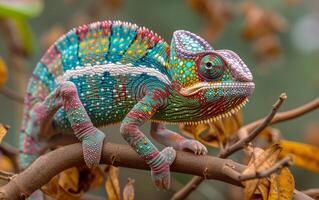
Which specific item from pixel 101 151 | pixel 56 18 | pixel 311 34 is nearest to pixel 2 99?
pixel 56 18

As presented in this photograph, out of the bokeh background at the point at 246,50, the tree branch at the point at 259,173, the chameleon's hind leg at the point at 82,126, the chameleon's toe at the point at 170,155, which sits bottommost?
the bokeh background at the point at 246,50

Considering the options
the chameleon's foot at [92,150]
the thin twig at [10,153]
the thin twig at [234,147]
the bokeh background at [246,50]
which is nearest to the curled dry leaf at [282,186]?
the thin twig at [234,147]

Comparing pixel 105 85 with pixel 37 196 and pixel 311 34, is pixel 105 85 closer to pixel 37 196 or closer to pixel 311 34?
pixel 37 196

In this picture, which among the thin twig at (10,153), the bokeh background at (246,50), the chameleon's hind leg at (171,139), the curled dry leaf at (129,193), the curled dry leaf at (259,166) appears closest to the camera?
the curled dry leaf at (259,166)

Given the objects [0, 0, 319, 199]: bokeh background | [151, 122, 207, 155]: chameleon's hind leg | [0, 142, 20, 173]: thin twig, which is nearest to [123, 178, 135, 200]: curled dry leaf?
[151, 122, 207, 155]: chameleon's hind leg

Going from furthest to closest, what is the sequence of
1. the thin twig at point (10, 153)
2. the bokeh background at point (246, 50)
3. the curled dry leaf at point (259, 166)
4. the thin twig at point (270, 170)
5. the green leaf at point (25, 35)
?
the bokeh background at point (246, 50) < the green leaf at point (25, 35) < the thin twig at point (10, 153) < the curled dry leaf at point (259, 166) < the thin twig at point (270, 170)

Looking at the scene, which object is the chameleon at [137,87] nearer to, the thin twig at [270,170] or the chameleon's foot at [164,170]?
the chameleon's foot at [164,170]

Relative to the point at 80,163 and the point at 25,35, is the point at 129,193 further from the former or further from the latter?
the point at 25,35

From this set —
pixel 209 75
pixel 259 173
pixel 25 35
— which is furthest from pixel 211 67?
pixel 25 35
